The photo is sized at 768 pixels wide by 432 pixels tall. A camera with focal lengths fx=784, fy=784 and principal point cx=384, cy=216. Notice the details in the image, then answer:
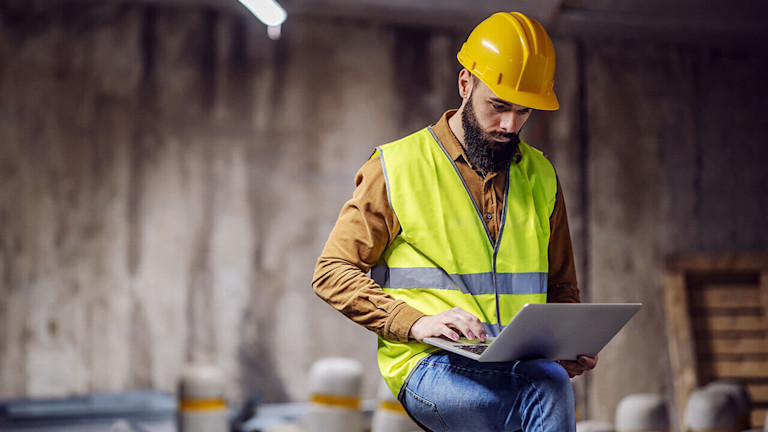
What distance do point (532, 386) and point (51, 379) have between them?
212 inches

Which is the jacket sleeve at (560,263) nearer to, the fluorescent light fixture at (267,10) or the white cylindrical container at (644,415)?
the white cylindrical container at (644,415)

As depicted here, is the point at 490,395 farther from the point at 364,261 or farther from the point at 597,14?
the point at 597,14

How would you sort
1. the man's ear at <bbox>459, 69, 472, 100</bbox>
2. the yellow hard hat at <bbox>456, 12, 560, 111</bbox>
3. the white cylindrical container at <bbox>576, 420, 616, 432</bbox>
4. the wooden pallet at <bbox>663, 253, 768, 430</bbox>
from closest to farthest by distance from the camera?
1. the yellow hard hat at <bbox>456, 12, 560, 111</bbox>
2. the man's ear at <bbox>459, 69, 472, 100</bbox>
3. the white cylindrical container at <bbox>576, 420, 616, 432</bbox>
4. the wooden pallet at <bbox>663, 253, 768, 430</bbox>

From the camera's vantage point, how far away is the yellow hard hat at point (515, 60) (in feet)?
8.63

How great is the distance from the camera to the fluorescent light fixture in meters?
5.54

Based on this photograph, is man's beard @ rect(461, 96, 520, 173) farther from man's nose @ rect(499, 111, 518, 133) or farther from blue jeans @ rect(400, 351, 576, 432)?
blue jeans @ rect(400, 351, 576, 432)

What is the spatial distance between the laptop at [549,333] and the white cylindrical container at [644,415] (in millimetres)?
2711

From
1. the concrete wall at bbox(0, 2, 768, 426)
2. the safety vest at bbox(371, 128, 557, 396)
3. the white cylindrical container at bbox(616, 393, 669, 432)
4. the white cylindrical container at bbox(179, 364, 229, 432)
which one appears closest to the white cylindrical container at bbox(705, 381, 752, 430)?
the white cylindrical container at bbox(616, 393, 669, 432)

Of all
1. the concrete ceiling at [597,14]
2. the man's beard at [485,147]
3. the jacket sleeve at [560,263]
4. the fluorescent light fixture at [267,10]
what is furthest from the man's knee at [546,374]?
the concrete ceiling at [597,14]

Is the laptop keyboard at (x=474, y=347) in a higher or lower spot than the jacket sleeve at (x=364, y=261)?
lower

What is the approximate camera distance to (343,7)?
22.3ft

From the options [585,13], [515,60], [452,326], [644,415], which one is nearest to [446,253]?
[452,326]

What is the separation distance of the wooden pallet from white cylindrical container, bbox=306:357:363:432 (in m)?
3.37

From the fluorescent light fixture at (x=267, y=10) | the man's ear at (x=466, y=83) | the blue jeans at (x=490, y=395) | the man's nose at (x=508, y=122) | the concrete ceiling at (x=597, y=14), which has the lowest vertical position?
the blue jeans at (x=490, y=395)
